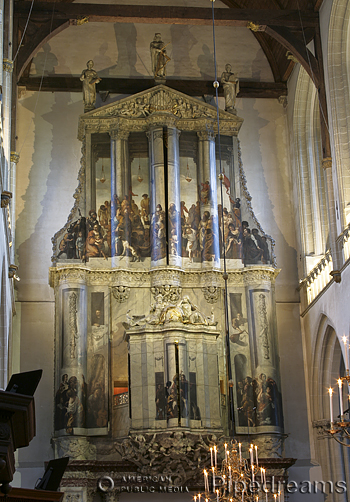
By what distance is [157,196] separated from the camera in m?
20.9

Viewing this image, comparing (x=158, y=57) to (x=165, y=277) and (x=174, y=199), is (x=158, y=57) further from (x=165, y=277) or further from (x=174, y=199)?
(x=165, y=277)

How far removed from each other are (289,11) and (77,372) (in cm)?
1115

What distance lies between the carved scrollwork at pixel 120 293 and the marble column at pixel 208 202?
2.27m

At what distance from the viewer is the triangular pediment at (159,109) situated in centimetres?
2191

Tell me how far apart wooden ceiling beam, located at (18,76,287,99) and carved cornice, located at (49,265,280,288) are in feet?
21.6

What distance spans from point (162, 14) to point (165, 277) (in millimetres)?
7236

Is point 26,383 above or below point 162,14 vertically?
below

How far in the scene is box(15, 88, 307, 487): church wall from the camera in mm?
20562

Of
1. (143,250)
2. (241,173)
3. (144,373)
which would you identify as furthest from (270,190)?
(144,373)

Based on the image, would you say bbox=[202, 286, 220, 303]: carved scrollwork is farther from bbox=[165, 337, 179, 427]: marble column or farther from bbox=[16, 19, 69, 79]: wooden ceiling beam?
bbox=[16, 19, 69, 79]: wooden ceiling beam

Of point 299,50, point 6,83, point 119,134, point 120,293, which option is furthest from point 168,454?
point 299,50

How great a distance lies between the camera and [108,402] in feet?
62.8

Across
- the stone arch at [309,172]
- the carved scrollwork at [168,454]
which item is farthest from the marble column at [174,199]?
the carved scrollwork at [168,454]

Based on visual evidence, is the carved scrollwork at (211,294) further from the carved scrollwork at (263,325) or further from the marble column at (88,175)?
the marble column at (88,175)
